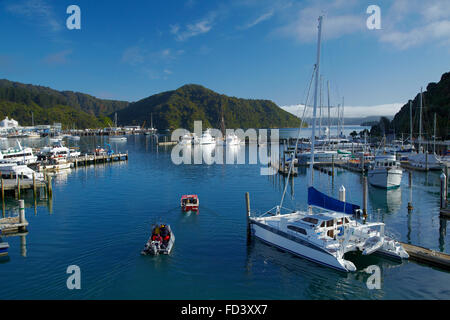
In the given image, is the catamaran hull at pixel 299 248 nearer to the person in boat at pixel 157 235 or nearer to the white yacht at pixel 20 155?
the person in boat at pixel 157 235

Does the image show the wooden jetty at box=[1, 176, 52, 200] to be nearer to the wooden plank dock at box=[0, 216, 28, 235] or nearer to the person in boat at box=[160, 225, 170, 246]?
the wooden plank dock at box=[0, 216, 28, 235]

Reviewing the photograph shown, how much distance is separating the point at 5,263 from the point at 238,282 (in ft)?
51.0

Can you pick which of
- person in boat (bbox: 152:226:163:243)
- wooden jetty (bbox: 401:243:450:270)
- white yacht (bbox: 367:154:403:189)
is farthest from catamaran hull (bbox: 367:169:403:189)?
person in boat (bbox: 152:226:163:243)

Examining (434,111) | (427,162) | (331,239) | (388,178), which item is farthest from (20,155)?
(434,111)

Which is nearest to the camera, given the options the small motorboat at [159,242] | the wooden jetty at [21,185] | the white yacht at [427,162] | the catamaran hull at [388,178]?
the small motorboat at [159,242]

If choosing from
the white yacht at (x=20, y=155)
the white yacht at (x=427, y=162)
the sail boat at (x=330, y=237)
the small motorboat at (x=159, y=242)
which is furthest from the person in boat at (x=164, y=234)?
the white yacht at (x=427, y=162)

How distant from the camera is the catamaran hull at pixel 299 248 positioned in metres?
19.5

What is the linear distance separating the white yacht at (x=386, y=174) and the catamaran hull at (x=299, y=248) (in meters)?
27.7

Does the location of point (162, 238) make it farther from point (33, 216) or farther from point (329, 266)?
point (33, 216)

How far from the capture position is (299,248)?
2138 centimetres

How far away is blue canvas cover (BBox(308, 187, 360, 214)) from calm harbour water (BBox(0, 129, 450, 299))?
3.35 metres

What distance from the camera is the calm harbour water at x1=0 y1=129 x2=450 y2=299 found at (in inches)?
691

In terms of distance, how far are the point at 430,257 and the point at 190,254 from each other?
601 inches
